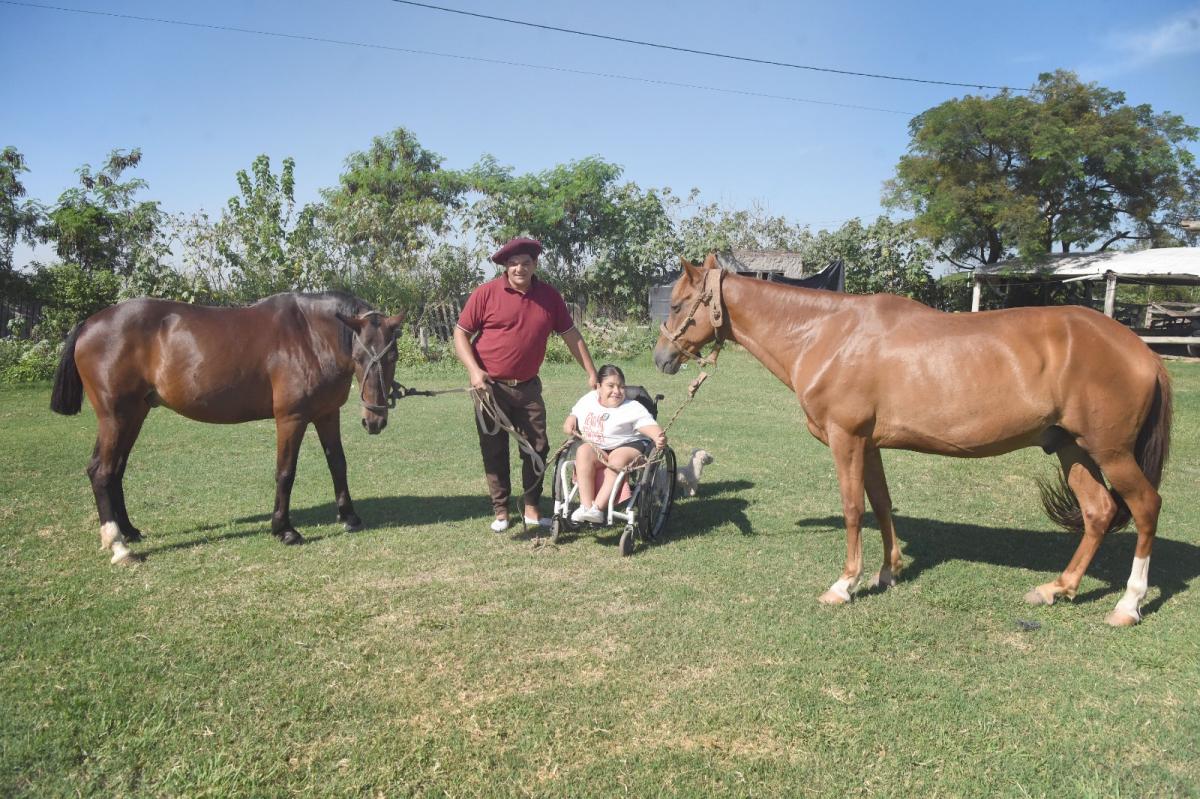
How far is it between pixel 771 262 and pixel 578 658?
2370cm

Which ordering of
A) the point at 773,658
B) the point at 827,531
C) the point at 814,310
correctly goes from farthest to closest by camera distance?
1. the point at 827,531
2. the point at 814,310
3. the point at 773,658

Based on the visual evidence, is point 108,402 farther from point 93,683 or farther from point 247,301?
point 247,301

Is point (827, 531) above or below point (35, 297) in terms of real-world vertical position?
below

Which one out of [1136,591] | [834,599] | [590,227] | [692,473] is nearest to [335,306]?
[692,473]

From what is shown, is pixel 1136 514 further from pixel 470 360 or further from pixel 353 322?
pixel 353 322

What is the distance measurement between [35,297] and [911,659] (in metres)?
18.6

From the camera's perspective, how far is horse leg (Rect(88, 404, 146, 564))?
5.22 metres

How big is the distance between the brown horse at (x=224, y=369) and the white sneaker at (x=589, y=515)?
1.55 metres

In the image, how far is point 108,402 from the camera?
5.30 m

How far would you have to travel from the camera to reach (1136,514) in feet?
13.9

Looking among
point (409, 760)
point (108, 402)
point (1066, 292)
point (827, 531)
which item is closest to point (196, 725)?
point (409, 760)

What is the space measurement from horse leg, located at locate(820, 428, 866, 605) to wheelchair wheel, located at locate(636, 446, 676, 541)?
4.25 feet

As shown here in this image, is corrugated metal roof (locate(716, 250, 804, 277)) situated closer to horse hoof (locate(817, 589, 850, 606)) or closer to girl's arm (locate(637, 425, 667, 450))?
girl's arm (locate(637, 425, 667, 450))

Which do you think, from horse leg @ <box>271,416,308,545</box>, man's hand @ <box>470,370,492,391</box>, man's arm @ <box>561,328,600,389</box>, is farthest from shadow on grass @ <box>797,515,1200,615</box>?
horse leg @ <box>271,416,308,545</box>
